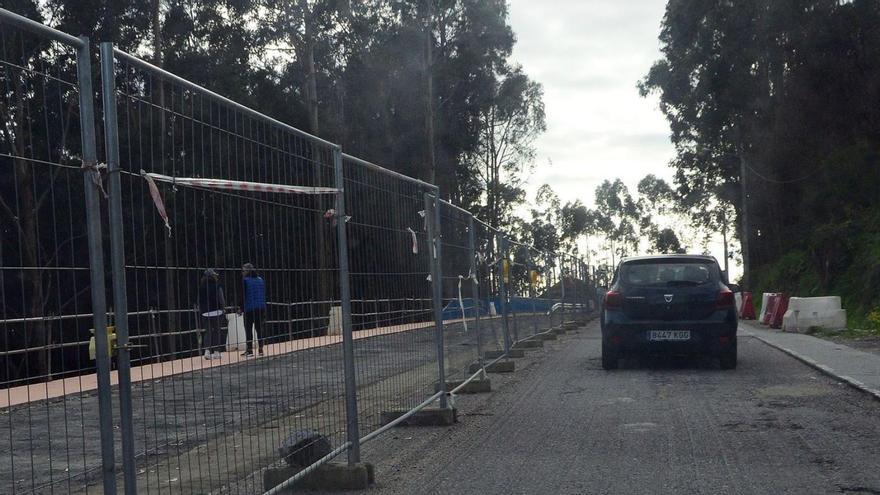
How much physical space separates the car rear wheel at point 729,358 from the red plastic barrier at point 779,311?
13.9 m

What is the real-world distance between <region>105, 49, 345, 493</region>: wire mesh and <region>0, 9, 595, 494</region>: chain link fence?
12mm

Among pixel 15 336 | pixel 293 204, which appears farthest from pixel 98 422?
pixel 293 204

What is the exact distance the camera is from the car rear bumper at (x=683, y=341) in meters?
13.5

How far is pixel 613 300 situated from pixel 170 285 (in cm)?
1023

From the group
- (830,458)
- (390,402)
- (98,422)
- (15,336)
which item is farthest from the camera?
(390,402)

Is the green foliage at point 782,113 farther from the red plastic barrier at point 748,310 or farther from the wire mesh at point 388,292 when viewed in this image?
the wire mesh at point 388,292

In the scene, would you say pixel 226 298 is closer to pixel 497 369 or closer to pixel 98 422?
pixel 98 422

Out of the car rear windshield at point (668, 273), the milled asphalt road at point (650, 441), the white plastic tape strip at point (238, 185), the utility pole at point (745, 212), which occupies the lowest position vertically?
the milled asphalt road at point (650, 441)

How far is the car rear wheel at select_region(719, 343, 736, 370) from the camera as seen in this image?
13641mm

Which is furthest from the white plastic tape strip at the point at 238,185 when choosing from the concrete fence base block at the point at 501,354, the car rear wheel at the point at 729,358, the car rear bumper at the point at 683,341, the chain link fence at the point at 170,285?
the car rear wheel at the point at 729,358

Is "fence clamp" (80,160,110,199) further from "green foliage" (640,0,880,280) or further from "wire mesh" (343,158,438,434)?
"green foliage" (640,0,880,280)

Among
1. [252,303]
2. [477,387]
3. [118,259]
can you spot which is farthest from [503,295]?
[118,259]

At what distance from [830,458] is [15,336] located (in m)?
5.48

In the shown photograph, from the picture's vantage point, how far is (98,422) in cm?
369
